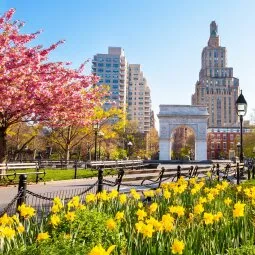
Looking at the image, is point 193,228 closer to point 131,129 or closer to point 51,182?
Answer: point 51,182

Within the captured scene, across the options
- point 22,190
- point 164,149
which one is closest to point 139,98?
point 164,149

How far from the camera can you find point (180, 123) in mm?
62125

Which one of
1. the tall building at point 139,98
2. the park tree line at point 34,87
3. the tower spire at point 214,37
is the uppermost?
the tower spire at point 214,37

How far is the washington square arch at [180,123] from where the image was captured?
6156cm

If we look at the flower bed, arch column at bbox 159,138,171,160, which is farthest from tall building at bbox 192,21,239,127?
the flower bed

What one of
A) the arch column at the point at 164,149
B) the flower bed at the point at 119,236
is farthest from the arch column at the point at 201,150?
the flower bed at the point at 119,236

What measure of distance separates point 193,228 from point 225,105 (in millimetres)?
155980

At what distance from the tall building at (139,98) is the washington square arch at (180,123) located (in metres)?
80.8

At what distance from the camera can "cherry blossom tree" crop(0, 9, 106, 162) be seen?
674 inches

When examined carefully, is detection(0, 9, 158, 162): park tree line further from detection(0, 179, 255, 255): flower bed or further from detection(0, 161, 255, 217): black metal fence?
detection(0, 179, 255, 255): flower bed

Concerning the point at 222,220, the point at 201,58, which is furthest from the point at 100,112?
the point at 201,58

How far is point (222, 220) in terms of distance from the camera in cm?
492

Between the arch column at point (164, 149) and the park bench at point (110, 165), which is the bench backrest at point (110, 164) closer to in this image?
the park bench at point (110, 165)

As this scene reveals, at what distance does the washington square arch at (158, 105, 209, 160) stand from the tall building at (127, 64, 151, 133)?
3181 inches
